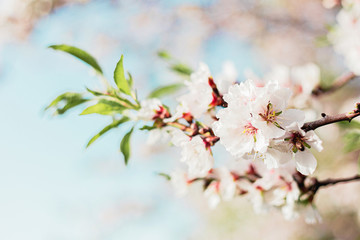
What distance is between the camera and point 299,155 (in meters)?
0.53

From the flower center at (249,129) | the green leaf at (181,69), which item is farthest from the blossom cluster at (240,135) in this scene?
the green leaf at (181,69)

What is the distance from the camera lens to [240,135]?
1.67 feet

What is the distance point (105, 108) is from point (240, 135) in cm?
31

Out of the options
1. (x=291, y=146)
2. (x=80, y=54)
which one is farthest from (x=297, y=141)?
(x=80, y=54)

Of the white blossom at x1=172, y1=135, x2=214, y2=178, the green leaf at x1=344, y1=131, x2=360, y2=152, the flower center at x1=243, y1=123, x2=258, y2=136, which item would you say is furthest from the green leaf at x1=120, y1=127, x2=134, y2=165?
the green leaf at x1=344, y1=131, x2=360, y2=152

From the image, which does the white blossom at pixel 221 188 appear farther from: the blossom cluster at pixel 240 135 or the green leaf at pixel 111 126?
the green leaf at pixel 111 126

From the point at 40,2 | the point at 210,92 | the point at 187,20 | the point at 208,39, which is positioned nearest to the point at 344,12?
the point at 210,92

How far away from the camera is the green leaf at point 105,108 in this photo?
26.3 inches

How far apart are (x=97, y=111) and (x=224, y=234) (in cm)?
497

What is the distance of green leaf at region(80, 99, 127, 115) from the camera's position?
67 cm

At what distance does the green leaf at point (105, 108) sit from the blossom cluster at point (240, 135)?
5 centimetres

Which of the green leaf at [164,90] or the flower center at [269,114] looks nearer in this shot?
the flower center at [269,114]

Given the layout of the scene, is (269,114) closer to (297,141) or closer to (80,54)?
(297,141)

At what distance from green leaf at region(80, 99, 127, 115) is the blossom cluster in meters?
0.05
